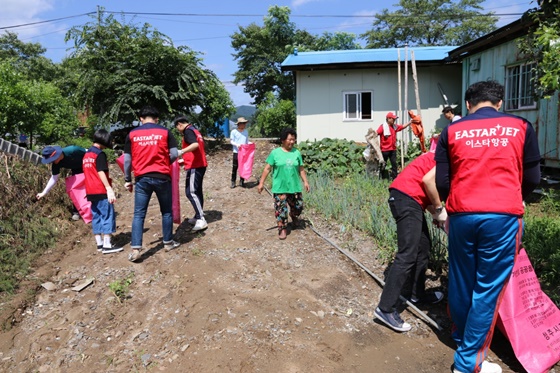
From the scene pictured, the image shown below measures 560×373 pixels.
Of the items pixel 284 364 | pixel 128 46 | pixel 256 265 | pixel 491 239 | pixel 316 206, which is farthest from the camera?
pixel 128 46

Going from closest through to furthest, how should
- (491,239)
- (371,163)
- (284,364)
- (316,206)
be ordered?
(491,239) < (284,364) < (316,206) < (371,163)

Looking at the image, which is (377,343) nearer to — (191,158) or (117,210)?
(191,158)

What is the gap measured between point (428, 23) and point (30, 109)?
2788 centimetres

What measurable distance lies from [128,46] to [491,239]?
12.3m

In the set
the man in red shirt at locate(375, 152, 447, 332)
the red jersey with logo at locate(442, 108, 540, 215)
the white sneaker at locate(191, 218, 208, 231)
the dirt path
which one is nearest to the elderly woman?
the dirt path

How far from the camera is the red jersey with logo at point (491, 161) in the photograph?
8.69 ft

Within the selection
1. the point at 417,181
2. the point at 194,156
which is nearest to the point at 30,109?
the point at 194,156

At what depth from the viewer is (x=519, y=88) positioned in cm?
955

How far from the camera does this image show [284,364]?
3.07 m

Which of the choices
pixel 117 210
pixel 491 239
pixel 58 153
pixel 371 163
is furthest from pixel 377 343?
pixel 371 163

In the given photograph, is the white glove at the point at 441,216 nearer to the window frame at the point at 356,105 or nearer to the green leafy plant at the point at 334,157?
the green leafy plant at the point at 334,157

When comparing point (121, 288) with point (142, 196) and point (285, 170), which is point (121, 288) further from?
point (285, 170)

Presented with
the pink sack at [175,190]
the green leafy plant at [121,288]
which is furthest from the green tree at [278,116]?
the green leafy plant at [121,288]

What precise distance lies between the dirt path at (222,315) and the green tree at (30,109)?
3589 millimetres
